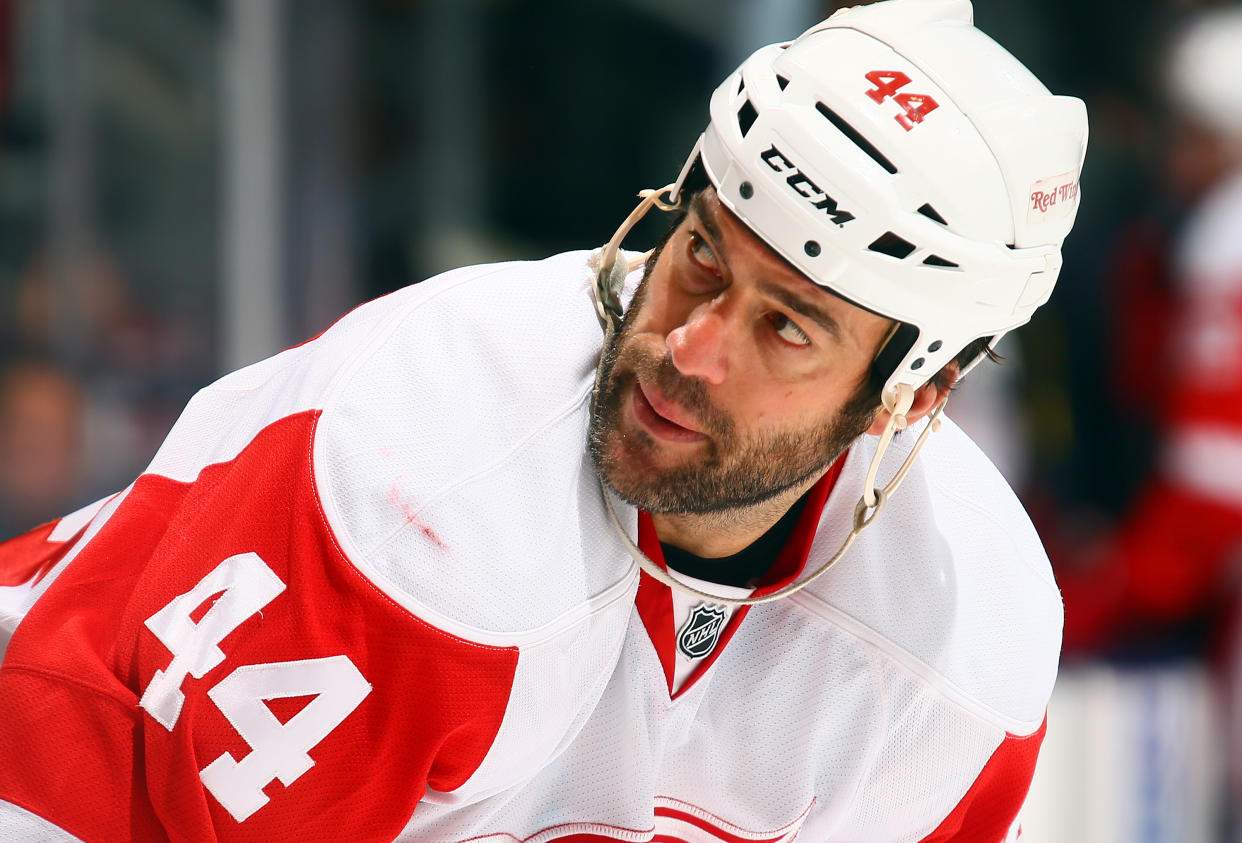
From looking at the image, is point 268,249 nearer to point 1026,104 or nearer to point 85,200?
point 85,200

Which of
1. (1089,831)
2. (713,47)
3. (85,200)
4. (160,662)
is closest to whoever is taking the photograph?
(160,662)

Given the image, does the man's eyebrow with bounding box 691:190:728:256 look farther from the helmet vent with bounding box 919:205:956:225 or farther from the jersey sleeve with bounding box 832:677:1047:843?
the jersey sleeve with bounding box 832:677:1047:843

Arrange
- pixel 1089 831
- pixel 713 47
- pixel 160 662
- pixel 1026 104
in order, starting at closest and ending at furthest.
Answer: pixel 160 662 → pixel 1026 104 → pixel 1089 831 → pixel 713 47

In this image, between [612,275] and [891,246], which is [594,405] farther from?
[891,246]

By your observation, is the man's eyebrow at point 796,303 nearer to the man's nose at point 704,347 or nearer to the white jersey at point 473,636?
the man's nose at point 704,347

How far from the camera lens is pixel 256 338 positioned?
4199mm

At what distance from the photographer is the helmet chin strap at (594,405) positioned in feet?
5.15

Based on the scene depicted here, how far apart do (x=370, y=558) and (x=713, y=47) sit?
11.9 ft

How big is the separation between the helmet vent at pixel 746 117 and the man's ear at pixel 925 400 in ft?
1.12

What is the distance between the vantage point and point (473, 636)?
1417mm

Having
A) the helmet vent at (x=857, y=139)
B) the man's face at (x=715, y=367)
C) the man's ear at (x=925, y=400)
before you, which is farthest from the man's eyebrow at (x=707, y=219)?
the man's ear at (x=925, y=400)

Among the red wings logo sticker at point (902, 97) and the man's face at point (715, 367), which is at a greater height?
the red wings logo sticker at point (902, 97)

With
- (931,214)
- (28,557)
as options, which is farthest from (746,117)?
(28,557)

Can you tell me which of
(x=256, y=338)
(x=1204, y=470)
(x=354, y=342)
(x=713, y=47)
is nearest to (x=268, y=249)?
(x=256, y=338)
